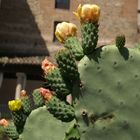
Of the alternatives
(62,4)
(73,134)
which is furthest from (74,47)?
(62,4)

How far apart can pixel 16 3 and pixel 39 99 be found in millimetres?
21260

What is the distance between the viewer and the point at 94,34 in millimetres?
5074

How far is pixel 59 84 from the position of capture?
5090mm

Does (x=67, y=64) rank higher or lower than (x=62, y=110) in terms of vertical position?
higher

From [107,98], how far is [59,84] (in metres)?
0.51

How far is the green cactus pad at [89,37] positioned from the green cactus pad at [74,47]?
6 cm

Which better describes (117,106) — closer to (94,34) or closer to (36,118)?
(94,34)

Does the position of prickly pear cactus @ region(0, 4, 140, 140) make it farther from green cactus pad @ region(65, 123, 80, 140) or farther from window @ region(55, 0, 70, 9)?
window @ region(55, 0, 70, 9)

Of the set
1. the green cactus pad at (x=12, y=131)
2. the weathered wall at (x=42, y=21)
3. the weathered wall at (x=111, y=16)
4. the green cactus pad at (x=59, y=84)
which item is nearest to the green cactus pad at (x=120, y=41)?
the green cactus pad at (x=59, y=84)

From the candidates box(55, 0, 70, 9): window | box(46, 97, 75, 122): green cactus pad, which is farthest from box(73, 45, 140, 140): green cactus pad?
box(55, 0, 70, 9): window

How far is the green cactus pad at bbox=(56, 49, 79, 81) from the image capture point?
16.3 ft

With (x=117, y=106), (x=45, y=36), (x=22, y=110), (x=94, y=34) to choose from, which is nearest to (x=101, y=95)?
(x=117, y=106)

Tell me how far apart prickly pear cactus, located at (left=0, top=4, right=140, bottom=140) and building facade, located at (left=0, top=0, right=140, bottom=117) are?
20.2m

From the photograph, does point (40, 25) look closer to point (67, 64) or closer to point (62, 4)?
point (62, 4)
